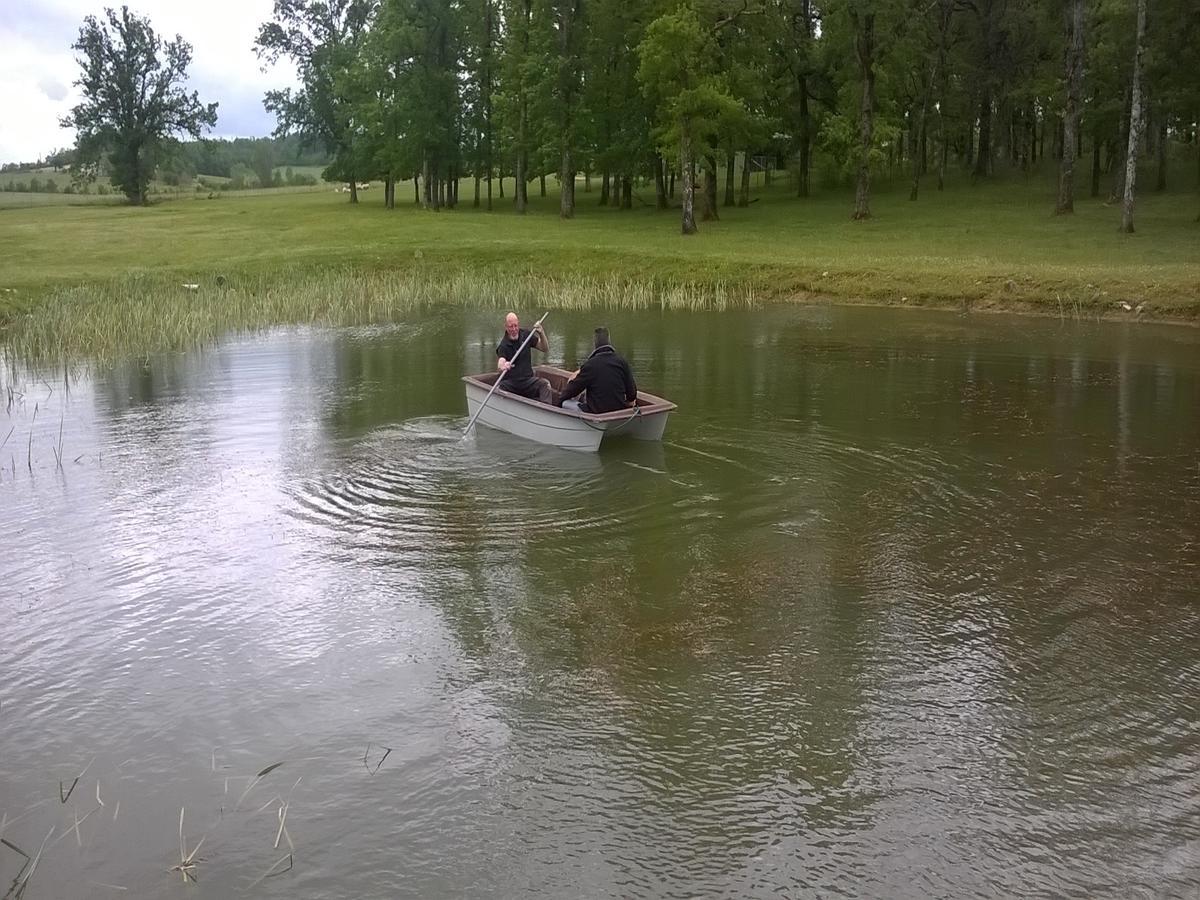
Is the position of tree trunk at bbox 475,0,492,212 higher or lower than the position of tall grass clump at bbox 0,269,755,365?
higher

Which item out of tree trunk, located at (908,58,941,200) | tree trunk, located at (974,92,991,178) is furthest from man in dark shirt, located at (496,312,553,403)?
tree trunk, located at (974,92,991,178)

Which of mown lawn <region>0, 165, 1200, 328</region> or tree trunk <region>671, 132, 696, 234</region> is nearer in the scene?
mown lawn <region>0, 165, 1200, 328</region>

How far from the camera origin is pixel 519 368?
575 inches

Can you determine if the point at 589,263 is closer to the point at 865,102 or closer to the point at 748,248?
the point at 748,248

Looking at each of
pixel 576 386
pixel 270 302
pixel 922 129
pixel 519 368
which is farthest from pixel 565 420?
pixel 922 129

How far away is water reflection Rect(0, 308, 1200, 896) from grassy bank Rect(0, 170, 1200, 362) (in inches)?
367

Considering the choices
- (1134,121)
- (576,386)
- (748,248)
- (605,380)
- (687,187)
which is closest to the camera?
(605,380)

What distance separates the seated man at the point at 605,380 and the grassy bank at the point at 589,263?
11.9 m

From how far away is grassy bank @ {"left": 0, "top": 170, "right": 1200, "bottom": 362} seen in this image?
23859 millimetres

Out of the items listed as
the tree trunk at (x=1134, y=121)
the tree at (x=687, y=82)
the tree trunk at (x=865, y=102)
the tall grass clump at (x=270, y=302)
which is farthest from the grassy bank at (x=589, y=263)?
the tree at (x=687, y=82)

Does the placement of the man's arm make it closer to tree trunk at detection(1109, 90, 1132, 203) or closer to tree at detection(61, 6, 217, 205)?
tree trunk at detection(1109, 90, 1132, 203)

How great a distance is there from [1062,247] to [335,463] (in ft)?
84.6

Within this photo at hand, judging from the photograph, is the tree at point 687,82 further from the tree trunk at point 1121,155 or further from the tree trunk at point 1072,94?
the tree trunk at point 1121,155

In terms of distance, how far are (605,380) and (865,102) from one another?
3223 cm
